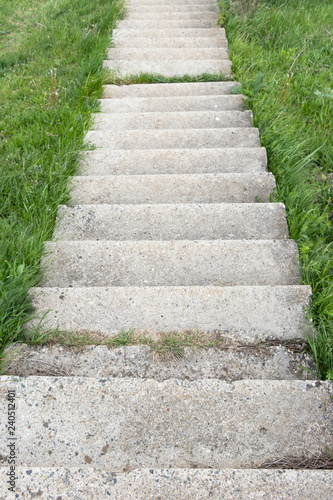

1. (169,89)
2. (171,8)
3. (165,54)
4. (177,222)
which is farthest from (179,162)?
(171,8)

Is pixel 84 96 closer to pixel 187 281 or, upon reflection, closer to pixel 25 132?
pixel 25 132

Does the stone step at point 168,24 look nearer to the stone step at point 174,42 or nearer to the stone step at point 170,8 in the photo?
the stone step at point 170,8

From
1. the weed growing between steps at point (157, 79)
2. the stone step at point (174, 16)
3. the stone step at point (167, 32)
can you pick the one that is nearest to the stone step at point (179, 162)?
the weed growing between steps at point (157, 79)

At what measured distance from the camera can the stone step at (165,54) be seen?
4.47 meters

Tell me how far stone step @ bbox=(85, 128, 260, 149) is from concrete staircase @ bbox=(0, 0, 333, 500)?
0.01 metres

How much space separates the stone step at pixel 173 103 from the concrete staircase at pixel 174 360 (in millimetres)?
657

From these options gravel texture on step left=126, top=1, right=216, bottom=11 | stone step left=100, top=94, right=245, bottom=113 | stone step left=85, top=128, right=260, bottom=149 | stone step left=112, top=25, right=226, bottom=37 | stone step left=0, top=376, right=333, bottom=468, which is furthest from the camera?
gravel texture on step left=126, top=1, right=216, bottom=11

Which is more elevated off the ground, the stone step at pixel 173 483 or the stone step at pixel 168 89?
the stone step at pixel 168 89

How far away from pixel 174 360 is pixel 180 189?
1.35 metres

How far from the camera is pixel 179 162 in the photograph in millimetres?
2854

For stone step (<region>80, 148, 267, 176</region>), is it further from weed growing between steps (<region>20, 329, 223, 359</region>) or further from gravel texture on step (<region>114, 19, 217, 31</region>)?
gravel texture on step (<region>114, 19, 217, 31</region>)

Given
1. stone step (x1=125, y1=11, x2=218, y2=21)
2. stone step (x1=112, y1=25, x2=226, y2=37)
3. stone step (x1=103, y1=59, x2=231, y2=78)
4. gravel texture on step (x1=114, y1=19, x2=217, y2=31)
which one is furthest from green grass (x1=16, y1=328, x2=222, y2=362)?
stone step (x1=125, y1=11, x2=218, y2=21)

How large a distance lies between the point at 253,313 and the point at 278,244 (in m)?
0.51

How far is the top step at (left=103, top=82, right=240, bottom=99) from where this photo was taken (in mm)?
3916
